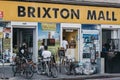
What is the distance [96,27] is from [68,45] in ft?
9.61

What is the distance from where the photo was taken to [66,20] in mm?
33531

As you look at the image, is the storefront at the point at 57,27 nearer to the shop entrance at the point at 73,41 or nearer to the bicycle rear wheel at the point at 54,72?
the shop entrance at the point at 73,41

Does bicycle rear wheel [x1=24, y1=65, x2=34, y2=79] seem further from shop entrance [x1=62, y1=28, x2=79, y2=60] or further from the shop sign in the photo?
shop entrance [x1=62, y1=28, x2=79, y2=60]

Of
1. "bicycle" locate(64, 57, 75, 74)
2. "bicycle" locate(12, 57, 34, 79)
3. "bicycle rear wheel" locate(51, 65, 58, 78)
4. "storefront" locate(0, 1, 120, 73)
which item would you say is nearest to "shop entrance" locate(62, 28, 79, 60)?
"storefront" locate(0, 1, 120, 73)

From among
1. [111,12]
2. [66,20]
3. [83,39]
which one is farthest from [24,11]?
[111,12]

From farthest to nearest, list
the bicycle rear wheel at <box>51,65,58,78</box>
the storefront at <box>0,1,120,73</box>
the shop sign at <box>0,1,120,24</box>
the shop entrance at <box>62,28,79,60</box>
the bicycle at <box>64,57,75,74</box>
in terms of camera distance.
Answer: the shop entrance at <box>62,28,79,60</box>
the shop sign at <box>0,1,120,24</box>
the storefront at <box>0,1,120,73</box>
the bicycle at <box>64,57,75,74</box>
the bicycle rear wheel at <box>51,65,58,78</box>

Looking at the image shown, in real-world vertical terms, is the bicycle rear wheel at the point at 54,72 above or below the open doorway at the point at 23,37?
below

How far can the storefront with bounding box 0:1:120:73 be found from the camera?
30.6 m

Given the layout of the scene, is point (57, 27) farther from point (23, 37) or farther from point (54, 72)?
point (54, 72)

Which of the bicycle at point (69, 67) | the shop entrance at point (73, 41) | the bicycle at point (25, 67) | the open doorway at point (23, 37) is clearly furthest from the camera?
the shop entrance at point (73, 41)

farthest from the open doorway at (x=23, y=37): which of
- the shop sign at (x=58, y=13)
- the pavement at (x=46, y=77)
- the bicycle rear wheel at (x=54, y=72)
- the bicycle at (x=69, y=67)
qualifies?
the bicycle rear wheel at (x=54, y=72)

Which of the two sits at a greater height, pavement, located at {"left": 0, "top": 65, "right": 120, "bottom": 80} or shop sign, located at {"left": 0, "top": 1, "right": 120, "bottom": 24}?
shop sign, located at {"left": 0, "top": 1, "right": 120, "bottom": 24}

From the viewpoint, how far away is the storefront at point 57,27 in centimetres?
3058

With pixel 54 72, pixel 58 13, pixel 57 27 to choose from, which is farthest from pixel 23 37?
pixel 54 72
